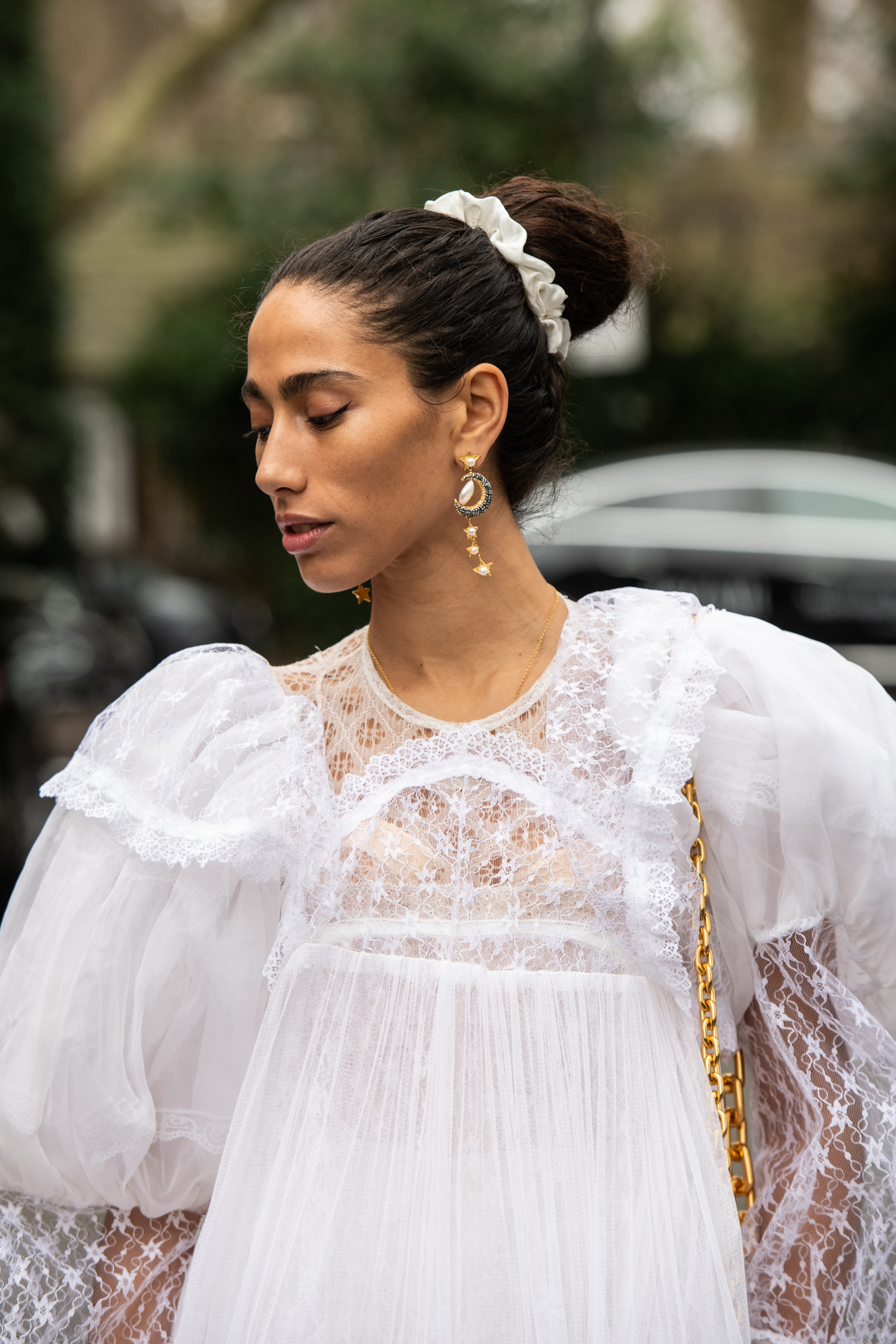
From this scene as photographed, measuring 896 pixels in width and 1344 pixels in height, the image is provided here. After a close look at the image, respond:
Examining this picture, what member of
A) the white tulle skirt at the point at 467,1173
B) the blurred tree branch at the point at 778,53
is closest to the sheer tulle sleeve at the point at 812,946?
the white tulle skirt at the point at 467,1173

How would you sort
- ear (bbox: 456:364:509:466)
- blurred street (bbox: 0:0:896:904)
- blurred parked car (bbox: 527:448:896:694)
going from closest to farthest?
ear (bbox: 456:364:509:466) < blurred parked car (bbox: 527:448:896:694) < blurred street (bbox: 0:0:896:904)

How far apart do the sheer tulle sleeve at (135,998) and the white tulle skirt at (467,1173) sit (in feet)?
0.30

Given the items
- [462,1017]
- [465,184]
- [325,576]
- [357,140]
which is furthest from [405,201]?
[462,1017]

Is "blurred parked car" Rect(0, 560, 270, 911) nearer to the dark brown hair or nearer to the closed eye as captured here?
the dark brown hair

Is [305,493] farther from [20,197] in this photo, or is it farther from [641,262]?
[20,197]

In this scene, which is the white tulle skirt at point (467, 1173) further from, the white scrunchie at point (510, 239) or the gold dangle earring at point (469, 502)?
the white scrunchie at point (510, 239)

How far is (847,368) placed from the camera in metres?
10.6

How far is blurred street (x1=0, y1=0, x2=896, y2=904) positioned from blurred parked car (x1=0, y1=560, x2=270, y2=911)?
10 centimetres

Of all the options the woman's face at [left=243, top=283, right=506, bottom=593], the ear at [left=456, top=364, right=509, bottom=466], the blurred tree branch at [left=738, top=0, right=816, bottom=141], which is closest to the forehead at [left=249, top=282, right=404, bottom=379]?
the woman's face at [left=243, top=283, right=506, bottom=593]

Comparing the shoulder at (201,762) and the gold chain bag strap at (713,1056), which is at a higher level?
the shoulder at (201,762)

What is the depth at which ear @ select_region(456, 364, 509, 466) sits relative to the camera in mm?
1663

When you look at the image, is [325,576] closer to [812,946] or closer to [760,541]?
[812,946]

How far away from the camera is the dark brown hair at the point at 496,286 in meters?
1.61

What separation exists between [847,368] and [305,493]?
9.82 metres
